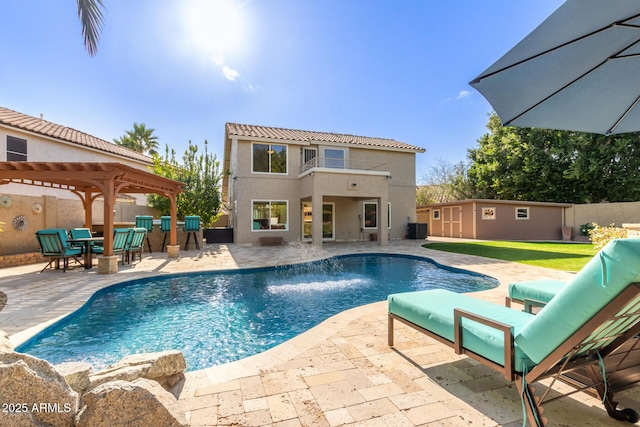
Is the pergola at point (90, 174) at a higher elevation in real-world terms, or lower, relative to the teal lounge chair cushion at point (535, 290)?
higher

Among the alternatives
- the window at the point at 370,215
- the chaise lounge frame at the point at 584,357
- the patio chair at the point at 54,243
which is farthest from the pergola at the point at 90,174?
the window at the point at 370,215

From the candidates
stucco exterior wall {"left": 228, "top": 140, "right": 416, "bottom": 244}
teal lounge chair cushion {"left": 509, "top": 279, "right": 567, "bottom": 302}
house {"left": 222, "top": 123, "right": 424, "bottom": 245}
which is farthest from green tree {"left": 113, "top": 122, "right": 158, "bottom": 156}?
teal lounge chair cushion {"left": 509, "top": 279, "right": 567, "bottom": 302}

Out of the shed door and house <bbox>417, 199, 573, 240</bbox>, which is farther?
the shed door

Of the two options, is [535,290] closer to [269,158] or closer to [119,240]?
[119,240]

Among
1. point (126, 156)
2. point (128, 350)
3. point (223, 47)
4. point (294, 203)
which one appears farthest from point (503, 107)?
point (126, 156)

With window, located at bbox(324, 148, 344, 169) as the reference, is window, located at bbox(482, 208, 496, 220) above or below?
below

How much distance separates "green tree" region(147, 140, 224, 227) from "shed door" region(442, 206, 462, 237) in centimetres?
1672

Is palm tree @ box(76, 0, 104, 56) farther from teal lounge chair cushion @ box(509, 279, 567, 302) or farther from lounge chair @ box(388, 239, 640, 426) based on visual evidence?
teal lounge chair cushion @ box(509, 279, 567, 302)

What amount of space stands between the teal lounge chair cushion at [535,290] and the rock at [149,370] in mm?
4257

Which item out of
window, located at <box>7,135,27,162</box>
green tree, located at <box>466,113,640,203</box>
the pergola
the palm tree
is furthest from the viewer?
green tree, located at <box>466,113,640,203</box>

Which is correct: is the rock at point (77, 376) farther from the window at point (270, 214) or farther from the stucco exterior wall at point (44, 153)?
the stucco exterior wall at point (44, 153)

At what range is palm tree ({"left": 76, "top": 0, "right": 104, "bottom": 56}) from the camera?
204 inches

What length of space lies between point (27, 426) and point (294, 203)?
48.1ft

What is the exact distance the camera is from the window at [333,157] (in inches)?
666
